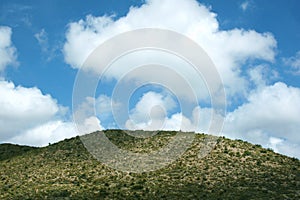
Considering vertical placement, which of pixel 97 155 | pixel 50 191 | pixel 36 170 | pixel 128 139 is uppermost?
pixel 128 139

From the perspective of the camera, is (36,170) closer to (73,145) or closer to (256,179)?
(73,145)

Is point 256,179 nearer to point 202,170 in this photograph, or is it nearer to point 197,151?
point 202,170

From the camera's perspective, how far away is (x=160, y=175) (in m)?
72.2

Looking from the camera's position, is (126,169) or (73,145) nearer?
(126,169)

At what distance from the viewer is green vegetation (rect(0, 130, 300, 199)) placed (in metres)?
64.6

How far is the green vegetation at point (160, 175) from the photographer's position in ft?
212

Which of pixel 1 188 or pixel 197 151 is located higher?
pixel 197 151

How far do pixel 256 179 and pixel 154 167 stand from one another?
1805cm

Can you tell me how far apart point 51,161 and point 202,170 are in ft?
102

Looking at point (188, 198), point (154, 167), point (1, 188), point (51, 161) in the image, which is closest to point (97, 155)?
point (51, 161)

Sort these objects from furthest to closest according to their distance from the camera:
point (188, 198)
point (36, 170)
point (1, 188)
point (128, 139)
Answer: point (128, 139), point (36, 170), point (1, 188), point (188, 198)

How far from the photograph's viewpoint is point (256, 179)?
69312mm

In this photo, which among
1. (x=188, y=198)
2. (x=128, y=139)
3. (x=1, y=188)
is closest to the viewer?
(x=188, y=198)

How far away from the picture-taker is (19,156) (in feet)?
307
